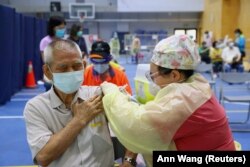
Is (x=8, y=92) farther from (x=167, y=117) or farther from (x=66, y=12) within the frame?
(x=66, y=12)

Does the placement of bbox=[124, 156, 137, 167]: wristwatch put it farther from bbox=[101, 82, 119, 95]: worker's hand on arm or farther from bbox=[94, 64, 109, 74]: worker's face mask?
bbox=[94, 64, 109, 74]: worker's face mask

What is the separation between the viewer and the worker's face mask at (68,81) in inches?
71.8

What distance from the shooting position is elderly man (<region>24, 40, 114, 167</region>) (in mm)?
1687

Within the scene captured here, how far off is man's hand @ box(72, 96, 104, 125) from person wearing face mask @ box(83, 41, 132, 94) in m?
1.70

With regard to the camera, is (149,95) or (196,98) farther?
(149,95)

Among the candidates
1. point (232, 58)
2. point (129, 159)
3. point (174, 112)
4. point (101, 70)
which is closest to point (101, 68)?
point (101, 70)

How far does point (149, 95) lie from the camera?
6.23ft

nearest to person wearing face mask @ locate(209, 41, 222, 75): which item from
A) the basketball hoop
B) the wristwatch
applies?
the wristwatch

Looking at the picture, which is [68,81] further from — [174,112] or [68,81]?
[174,112]

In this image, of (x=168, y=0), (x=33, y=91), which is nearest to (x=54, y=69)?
(x=33, y=91)

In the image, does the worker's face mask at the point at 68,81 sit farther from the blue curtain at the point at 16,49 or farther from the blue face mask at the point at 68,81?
the blue curtain at the point at 16,49

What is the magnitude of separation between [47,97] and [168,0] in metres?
24.6

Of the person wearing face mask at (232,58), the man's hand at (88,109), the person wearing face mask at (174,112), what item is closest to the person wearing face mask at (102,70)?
the man's hand at (88,109)

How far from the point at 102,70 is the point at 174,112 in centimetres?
220
